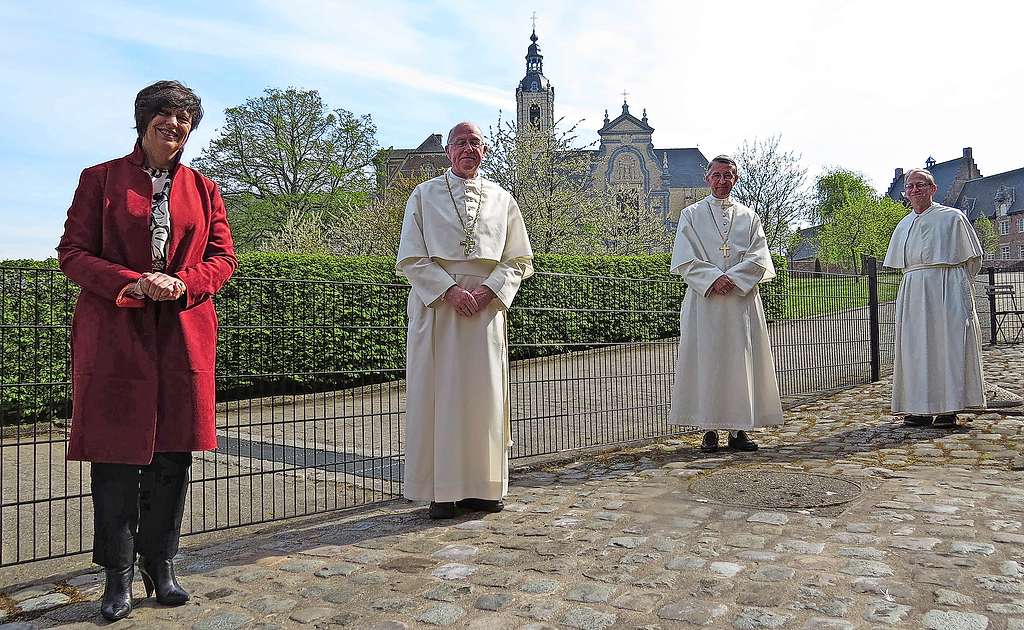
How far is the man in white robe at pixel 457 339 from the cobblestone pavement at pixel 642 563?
0.27 m

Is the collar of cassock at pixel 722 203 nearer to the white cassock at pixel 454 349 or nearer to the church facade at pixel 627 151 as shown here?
the white cassock at pixel 454 349

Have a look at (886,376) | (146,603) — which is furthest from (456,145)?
(886,376)

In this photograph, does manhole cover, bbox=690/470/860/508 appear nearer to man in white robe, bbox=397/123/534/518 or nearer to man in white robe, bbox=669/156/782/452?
man in white robe, bbox=669/156/782/452

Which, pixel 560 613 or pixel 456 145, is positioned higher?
pixel 456 145

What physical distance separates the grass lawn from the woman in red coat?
7.14 m

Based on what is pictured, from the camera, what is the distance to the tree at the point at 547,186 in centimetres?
2083

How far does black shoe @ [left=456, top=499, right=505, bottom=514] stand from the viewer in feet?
15.7

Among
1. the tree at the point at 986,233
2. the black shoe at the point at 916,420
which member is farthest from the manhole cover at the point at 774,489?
the tree at the point at 986,233

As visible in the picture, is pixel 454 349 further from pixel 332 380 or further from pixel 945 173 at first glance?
pixel 945 173

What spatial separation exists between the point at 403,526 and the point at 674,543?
1503mm

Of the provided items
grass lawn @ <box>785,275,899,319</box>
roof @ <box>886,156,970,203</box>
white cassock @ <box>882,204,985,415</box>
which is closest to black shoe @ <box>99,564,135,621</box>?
white cassock @ <box>882,204,985,415</box>

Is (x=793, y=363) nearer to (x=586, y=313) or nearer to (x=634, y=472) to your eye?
(x=586, y=313)

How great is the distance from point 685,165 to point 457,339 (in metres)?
87.4

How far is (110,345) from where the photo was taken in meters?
3.16
